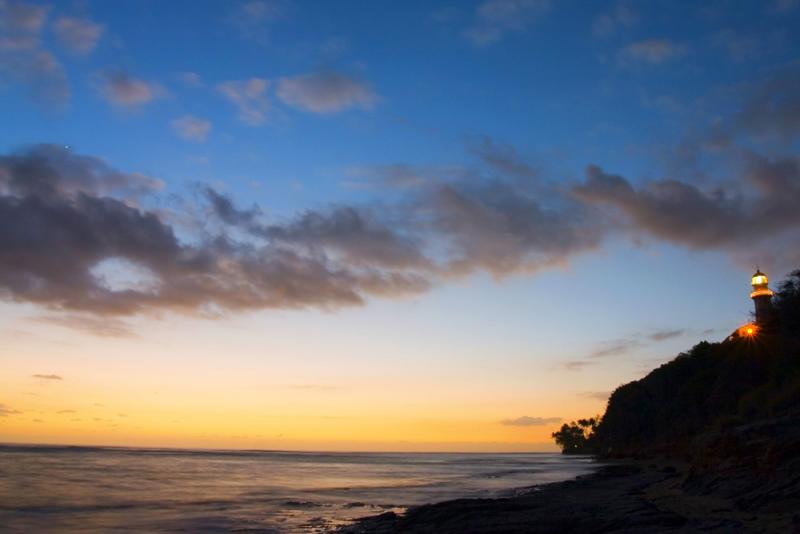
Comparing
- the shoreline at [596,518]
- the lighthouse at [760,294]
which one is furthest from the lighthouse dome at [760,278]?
the shoreline at [596,518]

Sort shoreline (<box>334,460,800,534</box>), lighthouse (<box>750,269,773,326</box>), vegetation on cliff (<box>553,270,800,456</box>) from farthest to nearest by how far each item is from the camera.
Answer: lighthouse (<box>750,269,773,326</box>), vegetation on cliff (<box>553,270,800,456</box>), shoreline (<box>334,460,800,534</box>)

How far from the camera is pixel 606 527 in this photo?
17234 mm

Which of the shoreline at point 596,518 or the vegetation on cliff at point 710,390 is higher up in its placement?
the vegetation on cliff at point 710,390

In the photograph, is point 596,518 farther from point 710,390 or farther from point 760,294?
point 760,294

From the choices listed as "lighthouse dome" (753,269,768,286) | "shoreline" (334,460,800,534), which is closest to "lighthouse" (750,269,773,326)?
"lighthouse dome" (753,269,768,286)

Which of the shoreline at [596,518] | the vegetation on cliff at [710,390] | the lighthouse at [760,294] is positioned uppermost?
the lighthouse at [760,294]

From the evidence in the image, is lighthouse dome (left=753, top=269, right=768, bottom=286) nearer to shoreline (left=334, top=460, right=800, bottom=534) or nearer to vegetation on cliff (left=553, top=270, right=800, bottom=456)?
vegetation on cliff (left=553, top=270, right=800, bottom=456)

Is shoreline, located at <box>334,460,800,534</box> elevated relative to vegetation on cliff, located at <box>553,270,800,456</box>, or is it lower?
lower

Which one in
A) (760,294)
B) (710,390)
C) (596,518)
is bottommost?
(596,518)

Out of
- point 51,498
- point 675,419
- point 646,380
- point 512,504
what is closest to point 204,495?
point 51,498

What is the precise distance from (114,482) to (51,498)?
15899mm

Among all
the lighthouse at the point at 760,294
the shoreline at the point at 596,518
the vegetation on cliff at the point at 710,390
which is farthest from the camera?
the lighthouse at the point at 760,294

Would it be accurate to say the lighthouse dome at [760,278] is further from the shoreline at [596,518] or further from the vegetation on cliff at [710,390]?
the shoreline at [596,518]

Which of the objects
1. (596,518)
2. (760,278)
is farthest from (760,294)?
(596,518)
